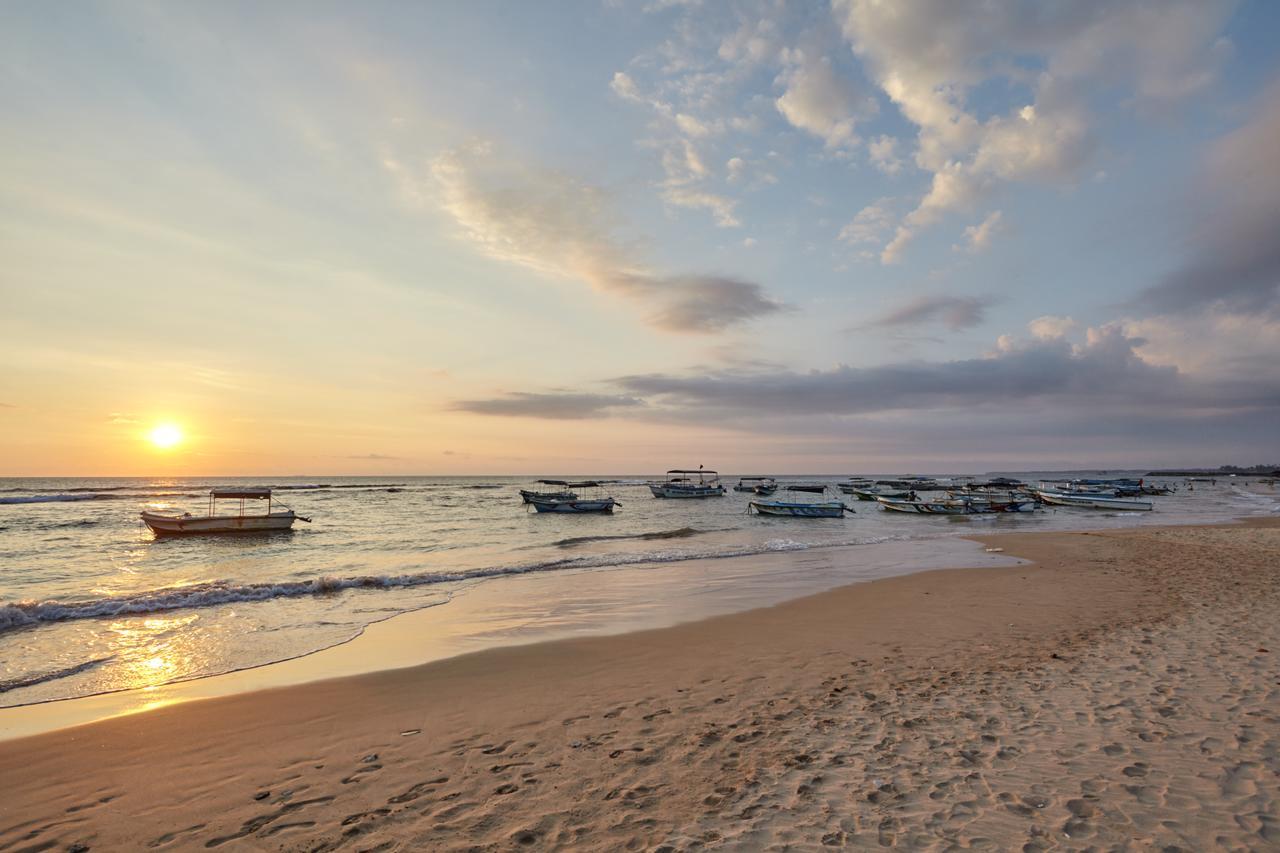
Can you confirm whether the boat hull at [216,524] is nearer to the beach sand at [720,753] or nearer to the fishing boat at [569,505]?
the fishing boat at [569,505]

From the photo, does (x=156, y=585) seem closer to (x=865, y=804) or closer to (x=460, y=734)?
(x=460, y=734)

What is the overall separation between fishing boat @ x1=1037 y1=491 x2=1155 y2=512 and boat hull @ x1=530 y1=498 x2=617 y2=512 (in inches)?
1830

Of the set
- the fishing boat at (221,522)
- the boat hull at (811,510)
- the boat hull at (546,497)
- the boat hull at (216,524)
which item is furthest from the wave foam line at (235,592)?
the boat hull at (546,497)

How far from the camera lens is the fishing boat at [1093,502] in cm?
5543

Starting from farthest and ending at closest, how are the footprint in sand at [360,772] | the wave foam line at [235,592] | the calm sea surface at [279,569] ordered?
the wave foam line at [235,592] → the calm sea surface at [279,569] → the footprint in sand at [360,772]

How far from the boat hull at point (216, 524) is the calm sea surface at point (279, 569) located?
119cm

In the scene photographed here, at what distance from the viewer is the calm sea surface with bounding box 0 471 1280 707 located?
12.0 m

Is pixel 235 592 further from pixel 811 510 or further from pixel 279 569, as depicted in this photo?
pixel 811 510

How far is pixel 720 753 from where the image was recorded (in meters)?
6.44

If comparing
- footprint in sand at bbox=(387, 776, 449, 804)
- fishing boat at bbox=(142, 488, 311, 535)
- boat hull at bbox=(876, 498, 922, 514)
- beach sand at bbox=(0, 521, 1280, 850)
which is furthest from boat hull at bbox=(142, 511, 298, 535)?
boat hull at bbox=(876, 498, 922, 514)

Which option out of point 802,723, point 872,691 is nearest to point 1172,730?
point 872,691

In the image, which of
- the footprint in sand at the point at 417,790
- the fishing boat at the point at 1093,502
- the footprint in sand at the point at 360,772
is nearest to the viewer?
the footprint in sand at the point at 417,790

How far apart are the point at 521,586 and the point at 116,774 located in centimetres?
1302

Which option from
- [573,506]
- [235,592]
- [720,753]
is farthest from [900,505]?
[720,753]
